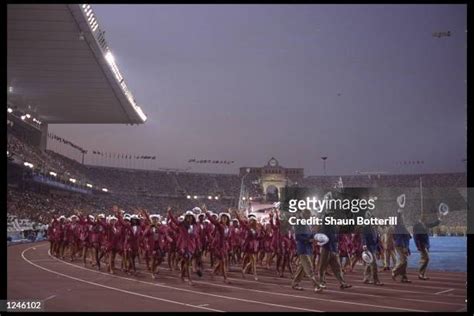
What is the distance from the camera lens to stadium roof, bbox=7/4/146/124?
30.3ft

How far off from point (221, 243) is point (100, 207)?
11.1m

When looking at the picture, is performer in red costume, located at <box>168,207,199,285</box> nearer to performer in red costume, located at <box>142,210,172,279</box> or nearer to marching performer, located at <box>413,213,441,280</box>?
performer in red costume, located at <box>142,210,172,279</box>

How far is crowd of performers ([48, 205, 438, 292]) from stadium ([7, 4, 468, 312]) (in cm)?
12

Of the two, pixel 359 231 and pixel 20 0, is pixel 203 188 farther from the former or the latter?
pixel 20 0

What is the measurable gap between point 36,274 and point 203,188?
18214mm

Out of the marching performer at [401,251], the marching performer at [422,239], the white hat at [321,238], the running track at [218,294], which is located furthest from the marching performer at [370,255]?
the white hat at [321,238]

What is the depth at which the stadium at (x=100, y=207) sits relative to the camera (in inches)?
335

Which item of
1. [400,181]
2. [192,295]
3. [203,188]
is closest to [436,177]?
[400,181]

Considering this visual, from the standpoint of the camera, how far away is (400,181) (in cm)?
2056

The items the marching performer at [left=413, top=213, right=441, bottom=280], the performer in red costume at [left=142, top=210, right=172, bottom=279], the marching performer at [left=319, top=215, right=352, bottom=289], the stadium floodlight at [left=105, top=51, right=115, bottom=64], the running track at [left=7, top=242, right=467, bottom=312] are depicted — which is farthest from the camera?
the stadium floodlight at [left=105, top=51, right=115, bottom=64]

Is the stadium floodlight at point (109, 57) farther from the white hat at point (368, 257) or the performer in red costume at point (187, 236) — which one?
the white hat at point (368, 257)

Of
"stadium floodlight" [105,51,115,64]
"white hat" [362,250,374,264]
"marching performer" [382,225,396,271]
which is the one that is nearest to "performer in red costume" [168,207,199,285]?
"white hat" [362,250,374,264]

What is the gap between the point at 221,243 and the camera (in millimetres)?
11055

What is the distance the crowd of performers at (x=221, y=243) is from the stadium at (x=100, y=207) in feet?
0.39
